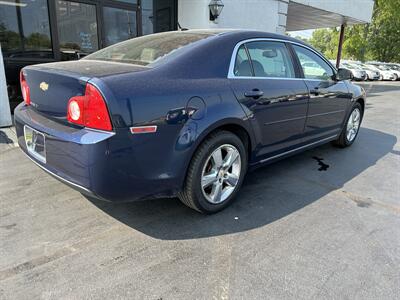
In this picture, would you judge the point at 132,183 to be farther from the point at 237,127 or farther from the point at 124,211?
the point at 237,127

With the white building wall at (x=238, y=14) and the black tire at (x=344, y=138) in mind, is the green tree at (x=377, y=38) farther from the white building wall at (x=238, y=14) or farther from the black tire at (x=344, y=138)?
the black tire at (x=344, y=138)

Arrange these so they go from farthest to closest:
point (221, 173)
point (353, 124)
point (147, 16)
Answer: point (147, 16) < point (353, 124) < point (221, 173)

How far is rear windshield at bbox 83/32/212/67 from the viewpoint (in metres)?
2.65

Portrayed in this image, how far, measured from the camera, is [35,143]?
255cm

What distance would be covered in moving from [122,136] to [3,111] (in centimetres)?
414

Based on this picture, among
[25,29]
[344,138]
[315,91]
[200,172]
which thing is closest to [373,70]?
[344,138]

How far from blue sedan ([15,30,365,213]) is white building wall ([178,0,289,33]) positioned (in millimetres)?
4977

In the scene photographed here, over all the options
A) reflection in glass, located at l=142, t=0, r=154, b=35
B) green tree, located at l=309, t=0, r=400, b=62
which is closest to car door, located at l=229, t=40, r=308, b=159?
reflection in glass, located at l=142, t=0, r=154, b=35

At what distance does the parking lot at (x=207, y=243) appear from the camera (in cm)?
202

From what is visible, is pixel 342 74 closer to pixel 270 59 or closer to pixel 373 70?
pixel 270 59

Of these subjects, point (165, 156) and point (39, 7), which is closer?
point (165, 156)

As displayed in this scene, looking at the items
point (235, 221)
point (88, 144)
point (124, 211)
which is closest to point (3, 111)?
point (124, 211)

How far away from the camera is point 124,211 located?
2.87 m

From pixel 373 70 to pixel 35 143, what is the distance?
28.0 m
